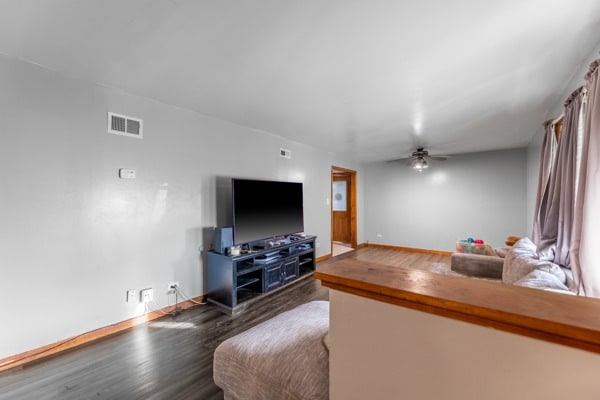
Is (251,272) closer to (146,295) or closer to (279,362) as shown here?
(146,295)

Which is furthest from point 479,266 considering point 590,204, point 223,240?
point 223,240

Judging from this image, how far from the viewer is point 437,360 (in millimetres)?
621

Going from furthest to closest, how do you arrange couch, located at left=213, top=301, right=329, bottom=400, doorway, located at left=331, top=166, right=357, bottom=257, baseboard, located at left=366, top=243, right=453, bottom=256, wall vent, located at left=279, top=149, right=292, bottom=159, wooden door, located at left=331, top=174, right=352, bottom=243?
wooden door, located at left=331, top=174, right=352, bottom=243
doorway, located at left=331, top=166, right=357, bottom=257
baseboard, located at left=366, top=243, right=453, bottom=256
wall vent, located at left=279, top=149, right=292, bottom=159
couch, located at left=213, top=301, right=329, bottom=400

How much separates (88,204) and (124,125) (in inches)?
33.9

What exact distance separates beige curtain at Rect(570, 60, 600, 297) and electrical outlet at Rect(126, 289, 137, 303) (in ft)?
11.9

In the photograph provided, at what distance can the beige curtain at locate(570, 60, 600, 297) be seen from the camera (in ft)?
4.78

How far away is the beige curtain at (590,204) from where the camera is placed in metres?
1.46

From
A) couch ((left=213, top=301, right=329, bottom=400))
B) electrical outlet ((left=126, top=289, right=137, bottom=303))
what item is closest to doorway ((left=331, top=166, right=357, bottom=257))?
electrical outlet ((left=126, top=289, right=137, bottom=303))

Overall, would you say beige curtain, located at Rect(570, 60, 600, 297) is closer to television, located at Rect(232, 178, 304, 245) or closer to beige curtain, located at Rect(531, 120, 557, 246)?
beige curtain, located at Rect(531, 120, 557, 246)

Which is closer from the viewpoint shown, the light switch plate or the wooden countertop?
the wooden countertop

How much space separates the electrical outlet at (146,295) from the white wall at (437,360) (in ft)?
8.33

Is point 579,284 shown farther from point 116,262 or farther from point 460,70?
point 116,262

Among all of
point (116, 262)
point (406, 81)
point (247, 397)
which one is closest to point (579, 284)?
point (406, 81)

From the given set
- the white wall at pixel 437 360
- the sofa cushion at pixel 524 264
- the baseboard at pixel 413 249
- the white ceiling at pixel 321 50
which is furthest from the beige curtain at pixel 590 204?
the baseboard at pixel 413 249
